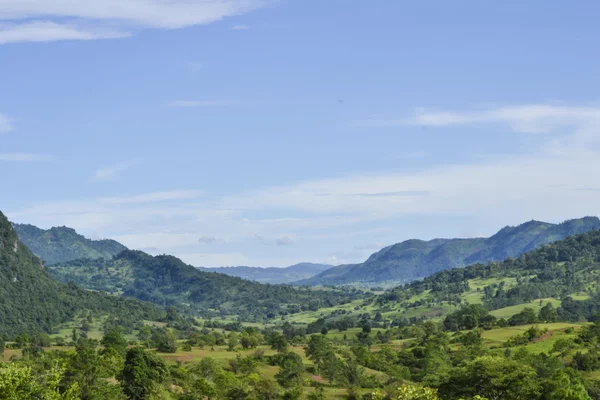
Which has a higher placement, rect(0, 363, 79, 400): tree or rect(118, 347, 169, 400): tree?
rect(0, 363, 79, 400): tree

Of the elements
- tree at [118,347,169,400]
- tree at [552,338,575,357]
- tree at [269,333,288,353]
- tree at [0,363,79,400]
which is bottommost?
tree at [552,338,575,357]

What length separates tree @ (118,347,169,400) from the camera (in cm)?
11912

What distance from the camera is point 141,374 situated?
121m

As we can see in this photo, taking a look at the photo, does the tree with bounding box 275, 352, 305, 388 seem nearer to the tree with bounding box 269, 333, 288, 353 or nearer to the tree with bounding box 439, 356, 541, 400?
the tree with bounding box 269, 333, 288, 353

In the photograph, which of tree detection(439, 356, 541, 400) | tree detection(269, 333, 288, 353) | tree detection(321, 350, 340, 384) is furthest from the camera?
tree detection(269, 333, 288, 353)

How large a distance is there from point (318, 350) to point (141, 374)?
193ft

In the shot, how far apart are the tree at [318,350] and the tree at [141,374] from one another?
48.9 metres

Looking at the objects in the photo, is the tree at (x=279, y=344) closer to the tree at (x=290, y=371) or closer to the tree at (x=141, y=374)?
the tree at (x=290, y=371)

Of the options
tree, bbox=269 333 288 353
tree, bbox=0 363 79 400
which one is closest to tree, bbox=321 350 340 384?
tree, bbox=269 333 288 353

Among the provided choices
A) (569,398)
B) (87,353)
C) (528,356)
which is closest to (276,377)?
(87,353)

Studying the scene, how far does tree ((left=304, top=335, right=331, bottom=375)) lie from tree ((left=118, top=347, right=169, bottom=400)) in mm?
48867

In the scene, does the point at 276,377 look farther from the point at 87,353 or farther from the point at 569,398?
the point at 569,398

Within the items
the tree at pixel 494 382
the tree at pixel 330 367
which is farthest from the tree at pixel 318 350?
the tree at pixel 494 382

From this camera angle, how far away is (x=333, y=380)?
15438 cm
